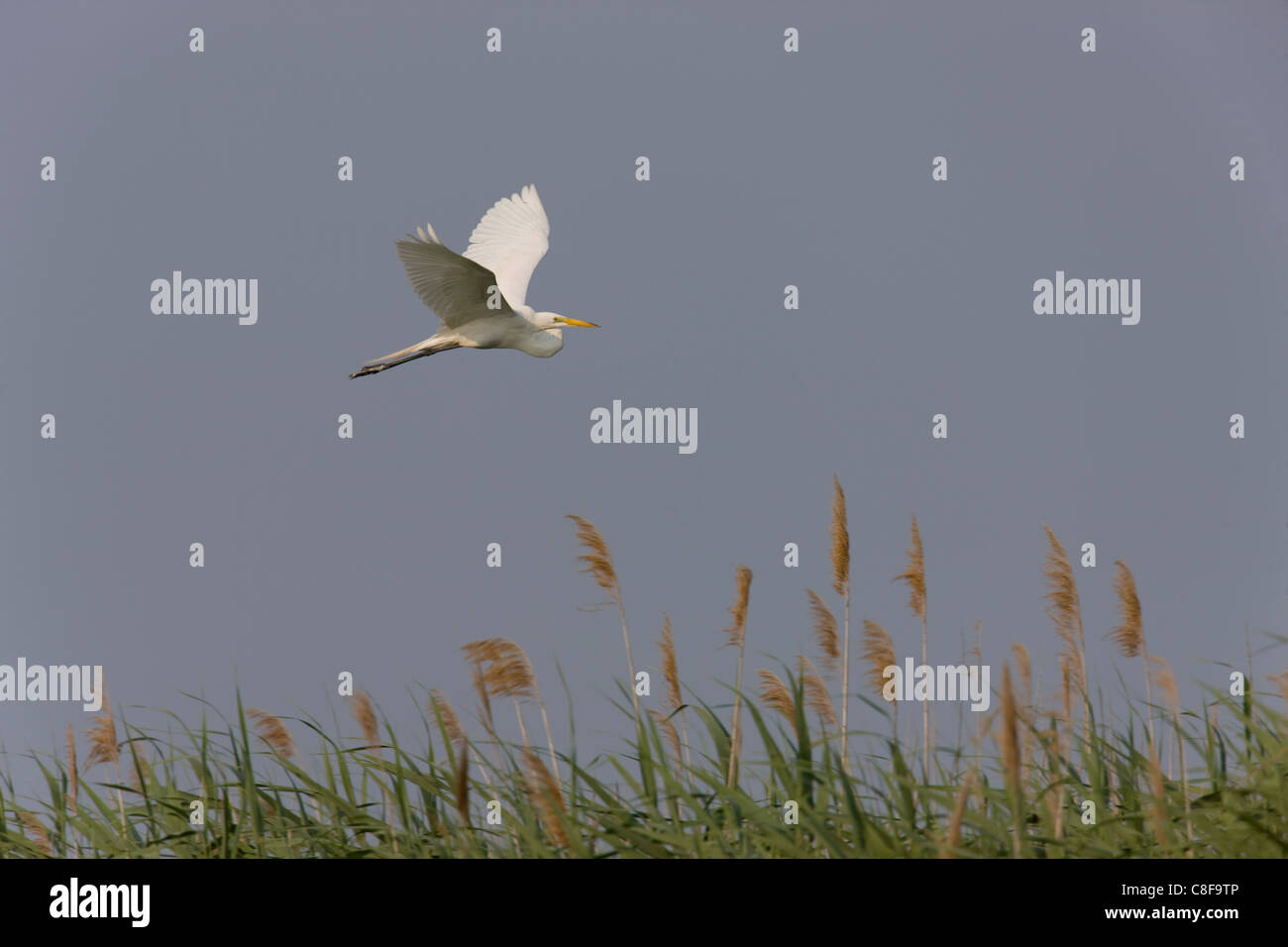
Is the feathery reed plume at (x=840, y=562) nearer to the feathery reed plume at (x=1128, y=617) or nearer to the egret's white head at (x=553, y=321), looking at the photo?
the feathery reed plume at (x=1128, y=617)

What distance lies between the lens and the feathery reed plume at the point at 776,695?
11.9ft

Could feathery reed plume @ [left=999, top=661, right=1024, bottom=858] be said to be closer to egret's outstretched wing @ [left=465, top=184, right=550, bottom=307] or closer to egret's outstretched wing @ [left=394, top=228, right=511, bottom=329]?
egret's outstretched wing @ [left=394, top=228, right=511, bottom=329]

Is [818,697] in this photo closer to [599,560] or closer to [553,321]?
[599,560]

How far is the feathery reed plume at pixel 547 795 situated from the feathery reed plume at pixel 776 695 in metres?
0.74

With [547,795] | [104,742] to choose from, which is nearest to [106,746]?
[104,742]

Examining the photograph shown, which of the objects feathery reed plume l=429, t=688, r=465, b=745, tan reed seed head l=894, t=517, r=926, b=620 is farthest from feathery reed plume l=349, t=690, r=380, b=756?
tan reed seed head l=894, t=517, r=926, b=620

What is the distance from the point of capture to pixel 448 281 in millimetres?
5367

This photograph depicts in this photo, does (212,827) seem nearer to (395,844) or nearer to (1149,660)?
(395,844)

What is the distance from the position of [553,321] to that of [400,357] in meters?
0.91

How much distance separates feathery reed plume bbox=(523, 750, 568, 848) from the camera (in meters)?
2.98

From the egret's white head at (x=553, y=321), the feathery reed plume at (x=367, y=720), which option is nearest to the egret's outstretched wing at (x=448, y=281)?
the egret's white head at (x=553, y=321)

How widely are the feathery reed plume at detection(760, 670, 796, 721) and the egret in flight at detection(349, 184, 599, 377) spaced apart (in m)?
2.46

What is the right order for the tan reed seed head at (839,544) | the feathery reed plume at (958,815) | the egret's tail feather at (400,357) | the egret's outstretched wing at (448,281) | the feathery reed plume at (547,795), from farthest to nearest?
1. the egret's tail feather at (400,357)
2. the egret's outstretched wing at (448,281)
3. the tan reed seed head at (839,544)
4. the feathery reed plume at (547,795)
5. the feathery reed plume at (958,815)
